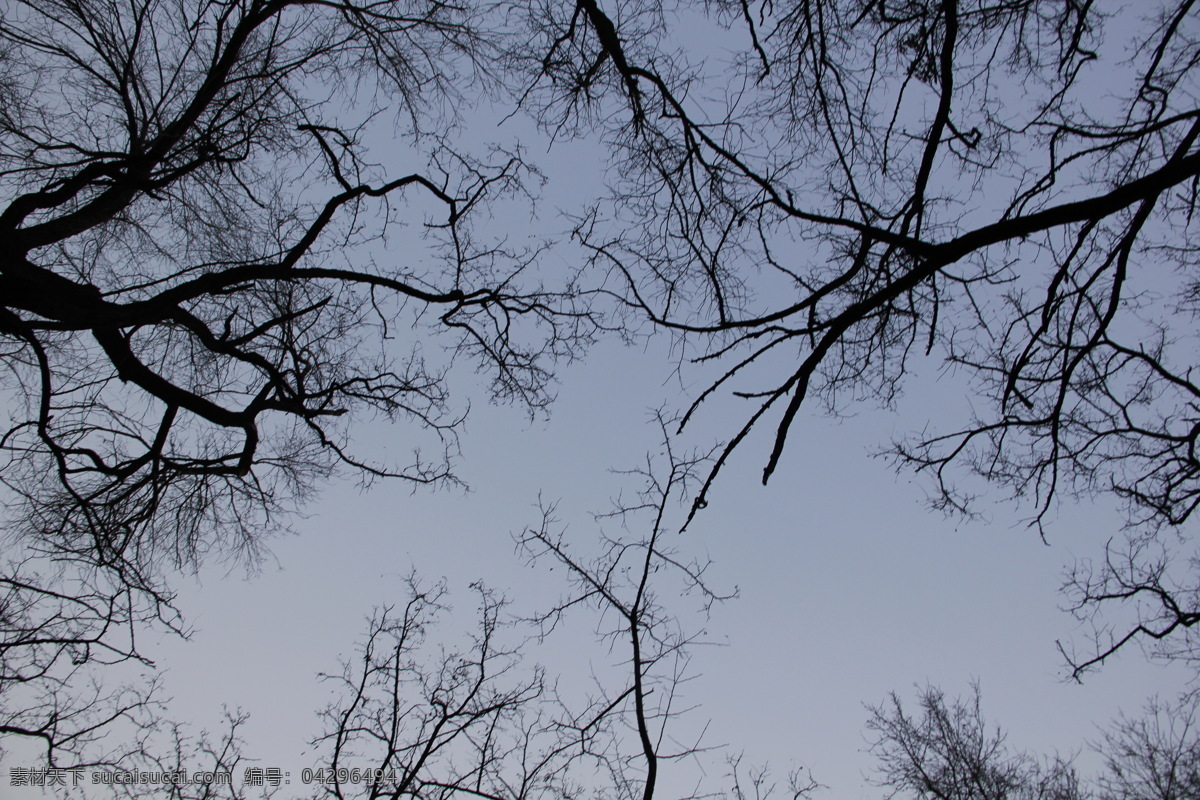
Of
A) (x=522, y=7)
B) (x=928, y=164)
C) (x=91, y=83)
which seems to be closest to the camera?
(x=928, y=164)

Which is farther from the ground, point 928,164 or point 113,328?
point 113,328

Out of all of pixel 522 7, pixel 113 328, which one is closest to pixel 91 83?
pixel 113 328

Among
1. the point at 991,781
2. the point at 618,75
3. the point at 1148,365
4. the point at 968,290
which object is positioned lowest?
the point at 991,781

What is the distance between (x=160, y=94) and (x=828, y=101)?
19.7 feet

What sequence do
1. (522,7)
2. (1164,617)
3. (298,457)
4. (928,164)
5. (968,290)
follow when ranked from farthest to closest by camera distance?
(298,457) < (1164,617) < (522,7) < (968,290) < (928,164)

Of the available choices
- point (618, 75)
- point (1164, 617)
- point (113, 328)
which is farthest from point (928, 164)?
point (113, 328)

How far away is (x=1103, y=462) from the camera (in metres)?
5.57

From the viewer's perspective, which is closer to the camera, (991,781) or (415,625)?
(415,625)

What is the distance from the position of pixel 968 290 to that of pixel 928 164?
2.72 ft

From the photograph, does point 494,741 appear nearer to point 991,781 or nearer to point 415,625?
point 415,625

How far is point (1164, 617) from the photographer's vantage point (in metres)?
5.18

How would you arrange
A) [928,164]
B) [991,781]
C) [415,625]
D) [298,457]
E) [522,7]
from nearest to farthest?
[928,164] < [522,7] < [298,457] < [415,625] < [991,781]

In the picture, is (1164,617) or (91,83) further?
(91,83)

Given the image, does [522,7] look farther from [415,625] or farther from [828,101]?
[415,625]
